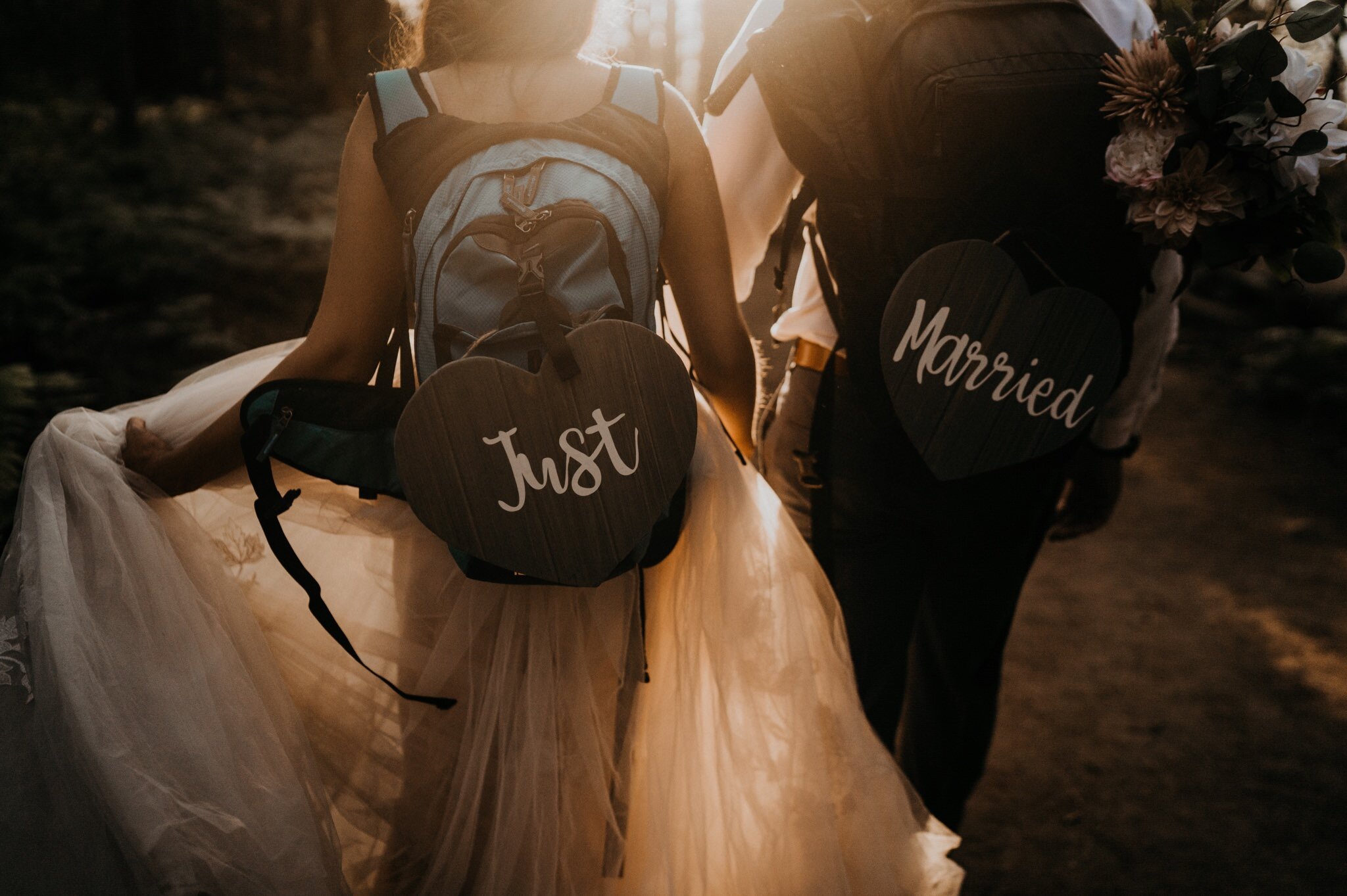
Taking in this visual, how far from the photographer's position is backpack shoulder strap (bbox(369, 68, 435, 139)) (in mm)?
1359

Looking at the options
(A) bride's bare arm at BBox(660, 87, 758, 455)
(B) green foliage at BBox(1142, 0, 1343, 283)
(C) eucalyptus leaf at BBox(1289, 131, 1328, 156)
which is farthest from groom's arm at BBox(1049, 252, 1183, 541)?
(A) bride's bare arm at BBox(660, 87, 758, 455)

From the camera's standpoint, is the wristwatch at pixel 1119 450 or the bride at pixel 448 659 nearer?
the bride at pixel 448 659

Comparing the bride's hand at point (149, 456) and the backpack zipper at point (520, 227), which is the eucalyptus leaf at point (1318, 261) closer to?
the backpack zipper at point (520, 227)

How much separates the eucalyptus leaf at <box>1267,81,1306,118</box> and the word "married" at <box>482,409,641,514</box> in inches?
→ 45.6

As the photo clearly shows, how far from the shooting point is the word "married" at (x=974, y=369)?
5.40 feet

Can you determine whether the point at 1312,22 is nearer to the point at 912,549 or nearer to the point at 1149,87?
the point at 1149,87

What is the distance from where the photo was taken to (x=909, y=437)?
5.60ft

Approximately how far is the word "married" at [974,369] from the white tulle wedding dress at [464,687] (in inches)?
14.4

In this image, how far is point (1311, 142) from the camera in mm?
1508

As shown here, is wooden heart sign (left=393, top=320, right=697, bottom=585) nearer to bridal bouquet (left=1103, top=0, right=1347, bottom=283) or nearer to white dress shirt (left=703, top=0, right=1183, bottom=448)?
white dress shirt (left=703, top=0, right=1183, bottom=448)

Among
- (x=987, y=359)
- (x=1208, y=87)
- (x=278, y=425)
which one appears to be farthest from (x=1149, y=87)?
(x=278, y=425)

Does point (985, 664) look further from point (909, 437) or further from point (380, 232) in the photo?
point (380, 232)

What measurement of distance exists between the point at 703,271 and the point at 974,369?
54 cm

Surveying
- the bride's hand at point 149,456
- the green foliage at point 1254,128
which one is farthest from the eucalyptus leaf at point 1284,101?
the bride's hand at point 149,456
